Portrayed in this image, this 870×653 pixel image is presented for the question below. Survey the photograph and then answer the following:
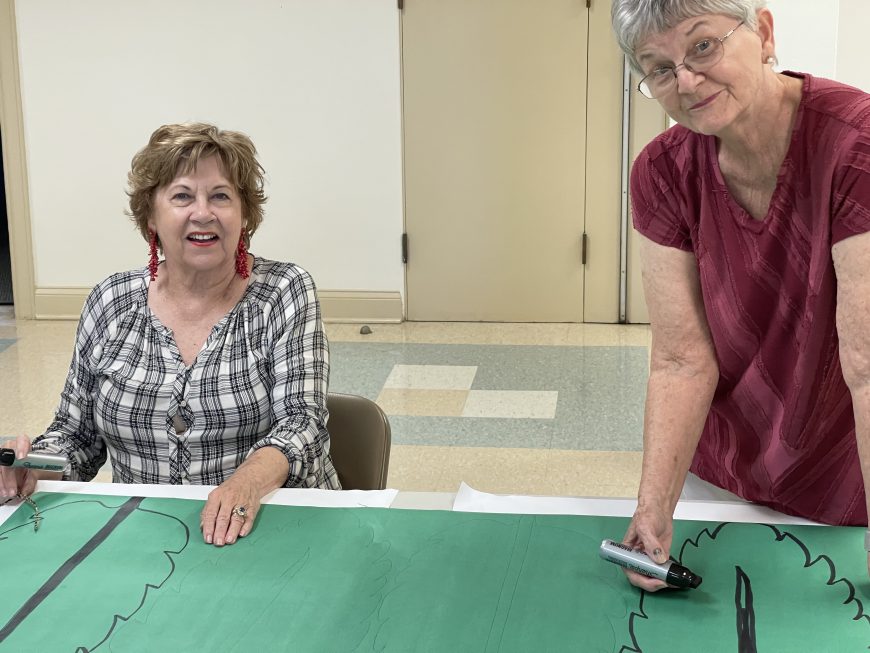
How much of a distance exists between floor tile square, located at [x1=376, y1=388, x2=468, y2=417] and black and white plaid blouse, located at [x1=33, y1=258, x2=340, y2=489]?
232 cm

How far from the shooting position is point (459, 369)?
508 cm

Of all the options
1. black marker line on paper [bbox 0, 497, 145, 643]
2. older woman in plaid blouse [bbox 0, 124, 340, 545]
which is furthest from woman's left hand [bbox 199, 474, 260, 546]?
older woman in plaid blouse [bbox 0, 124, 340, 545]

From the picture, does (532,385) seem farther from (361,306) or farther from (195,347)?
(195,347)

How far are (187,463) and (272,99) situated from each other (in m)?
4.07

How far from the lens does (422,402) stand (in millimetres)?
4562

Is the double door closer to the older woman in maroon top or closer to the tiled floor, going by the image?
the tiled floor

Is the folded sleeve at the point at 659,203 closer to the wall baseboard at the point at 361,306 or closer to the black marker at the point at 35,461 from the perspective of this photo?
the black marker at the point at 35,461

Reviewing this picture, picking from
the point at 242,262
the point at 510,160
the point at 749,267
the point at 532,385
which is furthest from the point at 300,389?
the point at 510,160

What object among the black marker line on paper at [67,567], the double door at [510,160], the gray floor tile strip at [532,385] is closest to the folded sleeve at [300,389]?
the black marker line on paper at [67,567]

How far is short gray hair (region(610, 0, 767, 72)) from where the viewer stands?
1.30 m

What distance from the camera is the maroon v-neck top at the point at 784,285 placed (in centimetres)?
141

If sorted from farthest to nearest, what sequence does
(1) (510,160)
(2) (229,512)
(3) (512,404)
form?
(1) (510,160), (3) (512,404), (2) (229,512)

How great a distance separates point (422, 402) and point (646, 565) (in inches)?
124

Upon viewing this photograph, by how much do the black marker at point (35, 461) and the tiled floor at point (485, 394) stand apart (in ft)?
6.31
